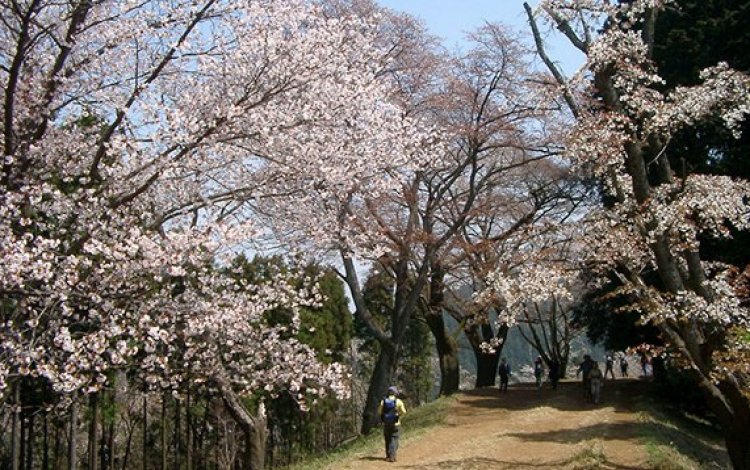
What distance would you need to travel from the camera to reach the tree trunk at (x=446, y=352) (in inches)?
1072

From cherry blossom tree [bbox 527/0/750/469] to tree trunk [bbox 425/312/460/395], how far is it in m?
→ 15.6

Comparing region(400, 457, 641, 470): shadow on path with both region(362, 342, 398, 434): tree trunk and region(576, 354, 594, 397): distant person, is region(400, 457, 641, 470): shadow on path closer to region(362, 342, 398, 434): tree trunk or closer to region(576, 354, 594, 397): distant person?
region(362, 342, 398, 434): tree trunk

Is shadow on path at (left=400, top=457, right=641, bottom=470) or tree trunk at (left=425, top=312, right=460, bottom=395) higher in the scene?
tree trunk at (left=425, top=312, right=460, bottom=395)

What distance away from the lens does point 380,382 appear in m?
20.3

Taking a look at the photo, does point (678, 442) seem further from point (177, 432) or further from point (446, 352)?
point (177, 432)

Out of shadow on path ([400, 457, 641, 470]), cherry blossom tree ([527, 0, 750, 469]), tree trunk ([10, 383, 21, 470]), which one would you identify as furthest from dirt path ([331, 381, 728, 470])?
tree trunk ([10, 383, 21, 470])

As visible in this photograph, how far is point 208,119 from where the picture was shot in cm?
789

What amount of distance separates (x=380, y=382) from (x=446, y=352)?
7.75 metres

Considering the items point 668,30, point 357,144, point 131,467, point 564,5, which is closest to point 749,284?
point 564,5

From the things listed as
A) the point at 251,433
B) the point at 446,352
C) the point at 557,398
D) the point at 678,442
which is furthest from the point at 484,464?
the point at 446,352

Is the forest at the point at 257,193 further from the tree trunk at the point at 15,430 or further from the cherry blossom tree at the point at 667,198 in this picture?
the tree trunk at the point at 15,430

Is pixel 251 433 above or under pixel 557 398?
above

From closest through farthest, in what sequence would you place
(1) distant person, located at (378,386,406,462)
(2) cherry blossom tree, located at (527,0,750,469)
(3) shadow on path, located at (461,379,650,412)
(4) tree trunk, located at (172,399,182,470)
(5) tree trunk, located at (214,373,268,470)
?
(2) cherry blossom tree, located at (527,0,750,469) → (5) tree trunk, located at (214,373,268,470) → (1) distant person, located at (378,386,406,462) → (3) shadow on path, located at (461,379,650,412) → (4) tree trunk, located at (172,399,182,470)

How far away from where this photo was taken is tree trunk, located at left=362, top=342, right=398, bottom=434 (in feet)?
66.7
